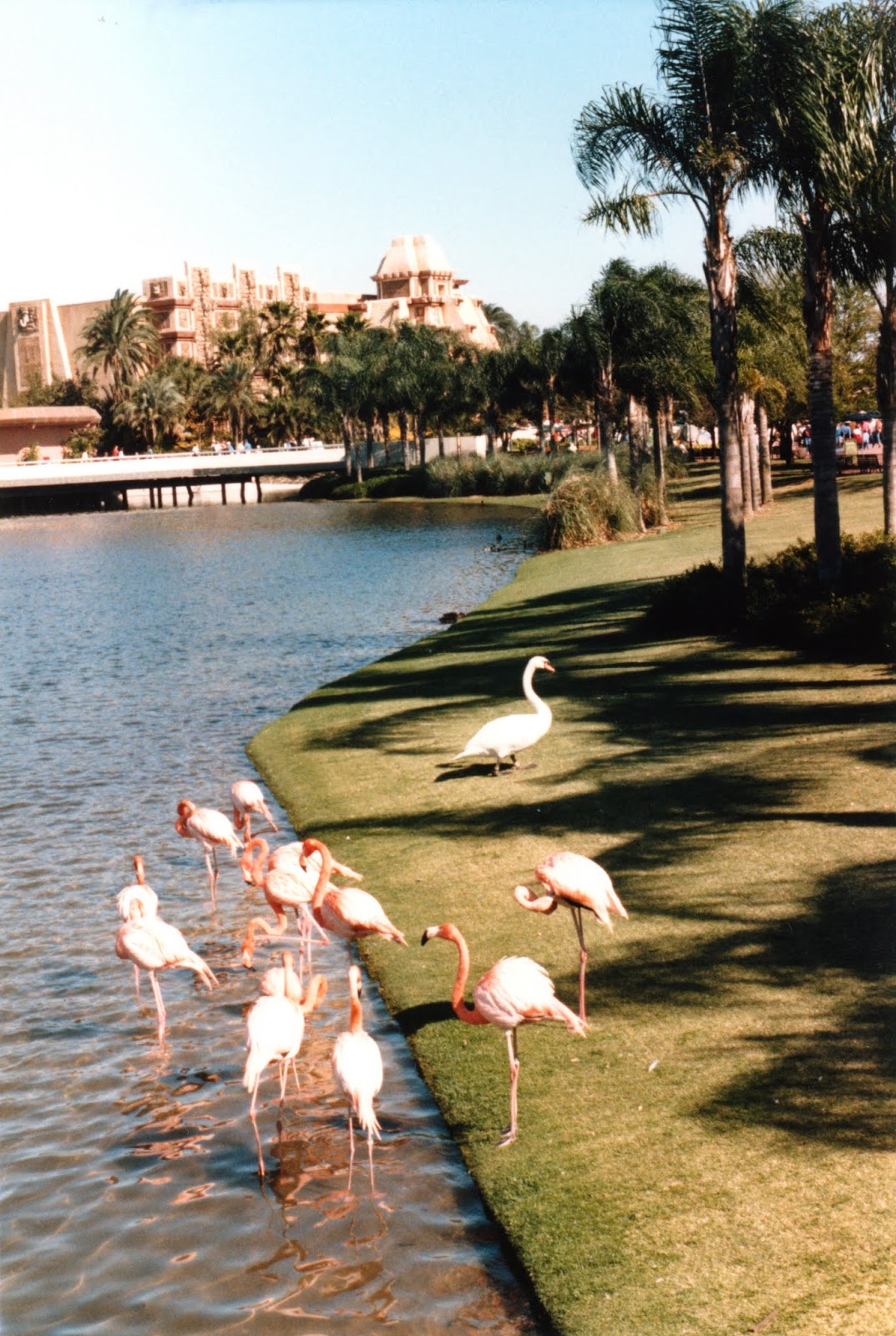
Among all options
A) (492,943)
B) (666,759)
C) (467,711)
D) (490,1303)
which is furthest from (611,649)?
(490,1303)

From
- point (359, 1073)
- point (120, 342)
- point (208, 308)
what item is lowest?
point (359, 1073)

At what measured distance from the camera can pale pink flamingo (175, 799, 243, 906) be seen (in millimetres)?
11070

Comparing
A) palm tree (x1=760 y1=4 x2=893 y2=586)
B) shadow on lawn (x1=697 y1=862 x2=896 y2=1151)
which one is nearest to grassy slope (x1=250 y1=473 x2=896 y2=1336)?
shadow on lawn (x1=697 y1=862 x2=896 y2=1151)

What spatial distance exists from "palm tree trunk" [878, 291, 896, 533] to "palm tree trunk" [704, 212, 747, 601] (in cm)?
260

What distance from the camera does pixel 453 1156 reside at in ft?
22.8

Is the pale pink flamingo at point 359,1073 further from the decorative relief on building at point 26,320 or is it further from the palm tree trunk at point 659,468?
the decorative relief on building at point 26,320

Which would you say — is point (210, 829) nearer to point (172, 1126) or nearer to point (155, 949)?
point (155, 949)

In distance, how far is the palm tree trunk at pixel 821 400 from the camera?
682 inches

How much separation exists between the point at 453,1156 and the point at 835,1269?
7.09ft

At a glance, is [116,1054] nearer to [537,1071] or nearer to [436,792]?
[537,1071]

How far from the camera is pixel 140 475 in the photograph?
329ft

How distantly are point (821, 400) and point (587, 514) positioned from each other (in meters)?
20.0

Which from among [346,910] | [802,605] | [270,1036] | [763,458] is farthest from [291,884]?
[763,458]

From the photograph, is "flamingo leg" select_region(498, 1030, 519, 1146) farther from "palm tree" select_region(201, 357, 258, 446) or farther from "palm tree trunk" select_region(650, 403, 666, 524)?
"palm tree" select_region(201, 357, 258, 446)
